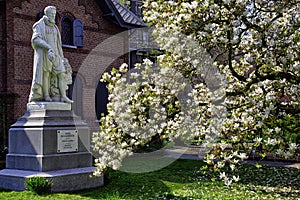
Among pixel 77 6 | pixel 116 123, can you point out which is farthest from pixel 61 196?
pixel 77 6

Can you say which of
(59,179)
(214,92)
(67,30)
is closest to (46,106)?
(59,179)

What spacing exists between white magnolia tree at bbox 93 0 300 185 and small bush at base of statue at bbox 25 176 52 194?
11.7ft

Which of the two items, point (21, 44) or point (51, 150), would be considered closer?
point (51, 150)

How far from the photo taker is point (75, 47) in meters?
19.0

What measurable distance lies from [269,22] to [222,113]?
4.55 feet

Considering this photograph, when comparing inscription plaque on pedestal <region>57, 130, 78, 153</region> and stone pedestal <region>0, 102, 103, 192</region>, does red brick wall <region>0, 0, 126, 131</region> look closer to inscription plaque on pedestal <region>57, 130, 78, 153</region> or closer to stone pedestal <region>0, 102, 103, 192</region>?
stone pedestal <region>0, 102, 103, 192</region>

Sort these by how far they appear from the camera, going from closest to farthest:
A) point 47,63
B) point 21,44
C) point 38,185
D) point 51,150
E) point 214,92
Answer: point 214,92 → point 38,185 → point 51,150 → point 47,63 → point 21,44

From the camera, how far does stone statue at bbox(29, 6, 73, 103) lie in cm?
1145

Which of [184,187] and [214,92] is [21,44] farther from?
[214,92]

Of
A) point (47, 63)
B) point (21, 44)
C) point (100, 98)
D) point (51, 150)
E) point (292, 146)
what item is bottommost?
point (51, 150)

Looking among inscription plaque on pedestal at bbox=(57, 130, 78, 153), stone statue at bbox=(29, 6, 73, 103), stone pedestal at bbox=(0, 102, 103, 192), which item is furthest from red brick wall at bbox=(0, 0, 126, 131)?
inscription plaque on pedestal at bbox=(57, 130, 78, 153)

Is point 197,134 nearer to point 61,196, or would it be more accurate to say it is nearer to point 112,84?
point 112,84

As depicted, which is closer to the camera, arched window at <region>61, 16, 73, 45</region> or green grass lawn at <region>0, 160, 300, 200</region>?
green grass lawn at <region>0, 160, 300, 200</region>

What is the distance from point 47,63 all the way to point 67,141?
88.2 inches
